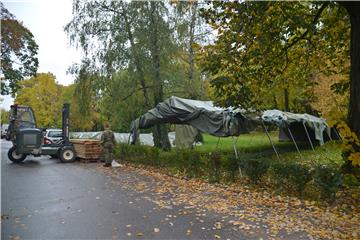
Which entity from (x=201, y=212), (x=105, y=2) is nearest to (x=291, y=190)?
(x=201, y=212)

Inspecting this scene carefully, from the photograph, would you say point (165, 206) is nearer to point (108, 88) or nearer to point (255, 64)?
point (255, 64)

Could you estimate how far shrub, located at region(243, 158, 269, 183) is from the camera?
873cm

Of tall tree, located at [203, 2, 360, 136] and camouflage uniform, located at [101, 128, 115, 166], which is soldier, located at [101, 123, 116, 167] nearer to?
camouflage uniform, located at [101, 128, 115, 166]

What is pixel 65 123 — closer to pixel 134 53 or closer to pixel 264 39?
pixel 134 53

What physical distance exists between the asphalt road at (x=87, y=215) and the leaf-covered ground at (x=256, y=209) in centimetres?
32

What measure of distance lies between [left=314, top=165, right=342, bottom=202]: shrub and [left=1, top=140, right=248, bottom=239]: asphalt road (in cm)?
245

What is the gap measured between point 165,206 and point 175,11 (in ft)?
41.1

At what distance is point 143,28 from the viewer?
16391 millimetres

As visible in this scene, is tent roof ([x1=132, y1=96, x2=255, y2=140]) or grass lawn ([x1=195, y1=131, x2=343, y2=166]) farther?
grass lawn ([x1=195, y1=131, x2=343, y2=166])

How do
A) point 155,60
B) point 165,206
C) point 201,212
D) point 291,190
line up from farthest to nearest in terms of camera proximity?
point 155,60 → point 291,190 → point 165,206 → point 201,212

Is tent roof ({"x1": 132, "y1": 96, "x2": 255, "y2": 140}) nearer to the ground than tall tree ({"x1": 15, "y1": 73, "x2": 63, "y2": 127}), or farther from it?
nearer to the ground

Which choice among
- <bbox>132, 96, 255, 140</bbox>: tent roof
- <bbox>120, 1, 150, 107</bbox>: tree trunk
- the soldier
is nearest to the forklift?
the soldier

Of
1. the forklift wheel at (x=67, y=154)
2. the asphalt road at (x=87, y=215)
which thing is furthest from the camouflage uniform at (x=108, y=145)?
the asphalt road at (x=87, y=215)

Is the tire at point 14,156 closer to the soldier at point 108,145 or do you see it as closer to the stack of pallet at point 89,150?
the stack of pallet at point 89,150
